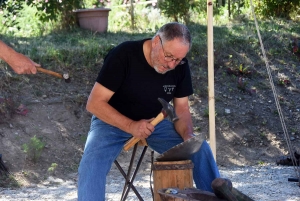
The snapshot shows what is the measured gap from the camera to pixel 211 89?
15.7 feet

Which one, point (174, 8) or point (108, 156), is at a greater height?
point (174, 8)

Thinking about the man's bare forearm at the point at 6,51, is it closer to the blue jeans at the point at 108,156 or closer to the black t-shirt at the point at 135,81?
the black t-shirt at the point at 135,81

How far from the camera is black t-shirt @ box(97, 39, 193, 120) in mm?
4051

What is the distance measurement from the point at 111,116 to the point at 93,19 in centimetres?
500

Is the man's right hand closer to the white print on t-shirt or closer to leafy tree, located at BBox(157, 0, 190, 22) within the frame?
the white print on t-shirt

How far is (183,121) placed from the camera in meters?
4.22

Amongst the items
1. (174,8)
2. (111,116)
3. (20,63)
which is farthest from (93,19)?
(20,63)

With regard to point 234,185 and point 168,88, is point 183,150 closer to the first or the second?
point 168,88

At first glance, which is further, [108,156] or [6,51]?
[108,156]

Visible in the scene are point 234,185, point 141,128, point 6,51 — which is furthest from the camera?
point 234,185

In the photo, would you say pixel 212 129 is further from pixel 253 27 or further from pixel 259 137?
pixel 253 27

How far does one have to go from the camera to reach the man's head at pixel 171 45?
12.7 ft

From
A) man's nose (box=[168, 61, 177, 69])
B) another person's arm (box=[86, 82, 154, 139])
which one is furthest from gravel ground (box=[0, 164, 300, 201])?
man's nose (box=[168, 61, 177, 69])

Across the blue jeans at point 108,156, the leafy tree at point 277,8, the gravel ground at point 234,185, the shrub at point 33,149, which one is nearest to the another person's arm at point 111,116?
the blue jeans at point 108,156
